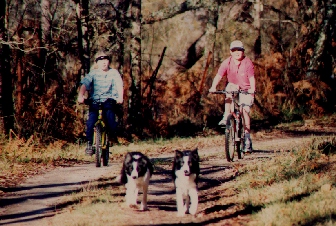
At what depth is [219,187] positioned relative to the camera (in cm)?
1083

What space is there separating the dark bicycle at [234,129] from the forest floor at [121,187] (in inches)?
9.8

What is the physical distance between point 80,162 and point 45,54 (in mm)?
7710

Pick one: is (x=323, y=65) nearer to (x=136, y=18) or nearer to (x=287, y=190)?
(x=136, y=18)

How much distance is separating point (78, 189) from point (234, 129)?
3.59 meters

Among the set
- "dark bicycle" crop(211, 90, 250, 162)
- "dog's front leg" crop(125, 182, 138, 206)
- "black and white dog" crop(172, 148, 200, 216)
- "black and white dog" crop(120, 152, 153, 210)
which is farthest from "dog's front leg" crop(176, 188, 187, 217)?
"dark bicycle" crop(211, 90, 250, 162)

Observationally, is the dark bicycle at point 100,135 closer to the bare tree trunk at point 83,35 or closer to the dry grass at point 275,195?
the dry grass at point 275,195

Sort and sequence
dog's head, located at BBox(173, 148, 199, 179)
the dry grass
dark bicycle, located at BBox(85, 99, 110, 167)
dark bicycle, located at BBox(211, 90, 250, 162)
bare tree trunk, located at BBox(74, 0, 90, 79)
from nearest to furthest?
1. the dry grass
2. dog's head, located at BBox(173, 148, 199, 179)
3. dark bicycle, located at BBox(211, 90, 250, 162)
4. dark bicycle, located at BBox(85, 99, 110, 167)
5. bare tree trunk, located at BBox(74, 0, 90, 79)

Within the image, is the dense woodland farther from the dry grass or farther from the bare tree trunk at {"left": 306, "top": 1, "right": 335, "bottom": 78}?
the dry grass

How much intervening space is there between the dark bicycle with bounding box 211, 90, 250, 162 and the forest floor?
25 cm

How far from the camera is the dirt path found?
30.8 feet

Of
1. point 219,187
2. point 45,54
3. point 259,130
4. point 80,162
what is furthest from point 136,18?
point 219,187

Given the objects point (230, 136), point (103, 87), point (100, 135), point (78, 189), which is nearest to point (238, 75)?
point (230, 136)

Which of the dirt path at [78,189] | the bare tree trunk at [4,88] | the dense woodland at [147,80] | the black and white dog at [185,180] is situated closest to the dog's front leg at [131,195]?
the dirt path at [78,189]

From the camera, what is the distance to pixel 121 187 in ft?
36.1
